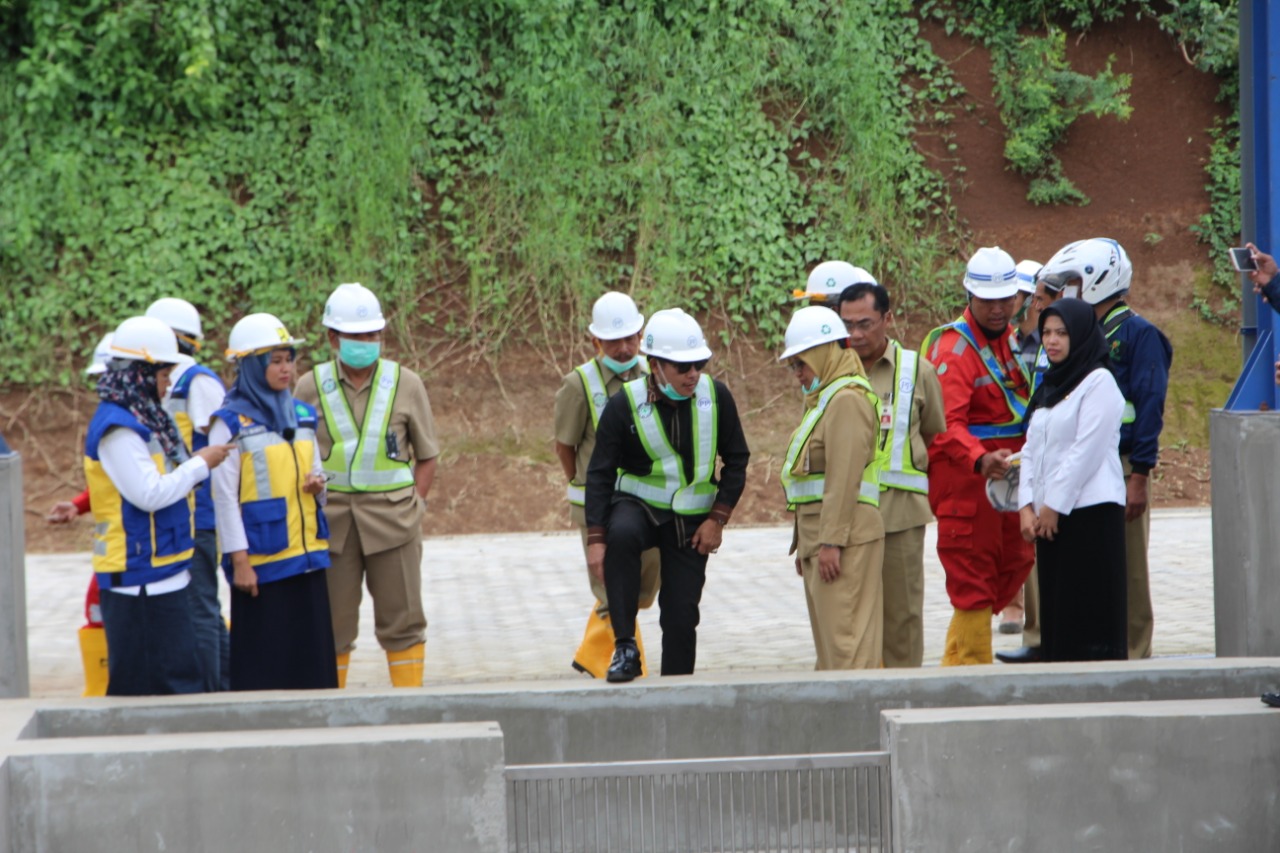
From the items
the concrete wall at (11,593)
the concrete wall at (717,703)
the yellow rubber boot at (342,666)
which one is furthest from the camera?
the yellow rubber boot at (342,666)

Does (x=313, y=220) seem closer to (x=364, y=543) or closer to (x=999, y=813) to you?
(x=364, y=543)

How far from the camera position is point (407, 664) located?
25.4ft

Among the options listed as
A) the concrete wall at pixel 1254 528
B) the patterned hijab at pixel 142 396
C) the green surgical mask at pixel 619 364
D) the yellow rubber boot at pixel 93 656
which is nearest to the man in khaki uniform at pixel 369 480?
the green surgical mask at pixel 619 364

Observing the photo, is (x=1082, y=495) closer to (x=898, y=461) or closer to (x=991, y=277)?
(x=898, y=461)

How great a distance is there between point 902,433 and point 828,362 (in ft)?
2.33

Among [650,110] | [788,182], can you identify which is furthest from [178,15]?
[788,182]

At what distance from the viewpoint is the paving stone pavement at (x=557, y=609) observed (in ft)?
29.3

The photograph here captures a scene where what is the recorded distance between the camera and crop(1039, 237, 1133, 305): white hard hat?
24.6ft

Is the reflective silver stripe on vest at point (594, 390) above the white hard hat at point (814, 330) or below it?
below

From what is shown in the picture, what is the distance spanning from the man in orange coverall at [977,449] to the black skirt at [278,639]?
10.2 feet

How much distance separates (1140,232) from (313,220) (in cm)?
997

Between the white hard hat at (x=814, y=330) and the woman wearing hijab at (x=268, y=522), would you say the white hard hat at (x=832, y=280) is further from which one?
the woman wearing hijab at (x=268, y=522)

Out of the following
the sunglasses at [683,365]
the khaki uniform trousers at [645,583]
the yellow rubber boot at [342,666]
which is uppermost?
the sunglasses at [683,365]

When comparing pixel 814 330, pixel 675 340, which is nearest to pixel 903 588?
pixel 814 330
